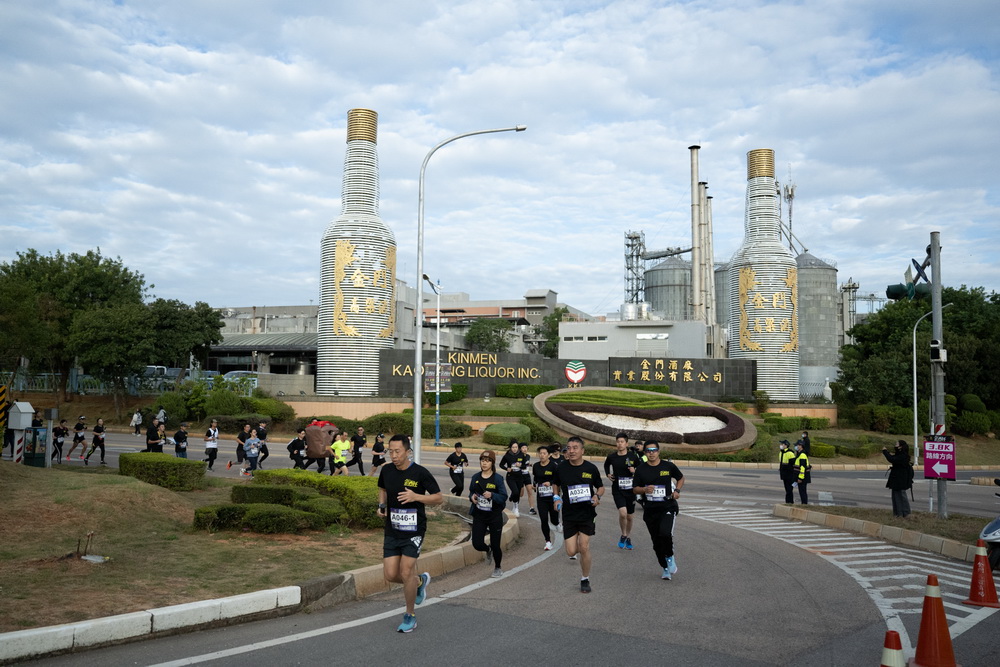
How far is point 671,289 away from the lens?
96.1 m

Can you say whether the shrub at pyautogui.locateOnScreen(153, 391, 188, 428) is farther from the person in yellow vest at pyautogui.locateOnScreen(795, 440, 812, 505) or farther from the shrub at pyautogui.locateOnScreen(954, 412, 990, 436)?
the shrub at pyautogui.locateOnScreen(954, 412, 990, 436)

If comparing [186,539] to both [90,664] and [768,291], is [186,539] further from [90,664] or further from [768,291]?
[768,291]

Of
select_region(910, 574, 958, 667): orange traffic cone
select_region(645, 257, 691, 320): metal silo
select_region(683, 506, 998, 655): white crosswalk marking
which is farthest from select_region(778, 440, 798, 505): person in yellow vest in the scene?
select_region(645, 257, 691, 320): metal silo

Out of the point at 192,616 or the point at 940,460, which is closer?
the point at 192,616

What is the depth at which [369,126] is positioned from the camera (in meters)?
47.0

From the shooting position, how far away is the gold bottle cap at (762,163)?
53031mm

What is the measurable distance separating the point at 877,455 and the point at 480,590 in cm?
3950

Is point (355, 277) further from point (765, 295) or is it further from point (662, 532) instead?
point (662, 532)

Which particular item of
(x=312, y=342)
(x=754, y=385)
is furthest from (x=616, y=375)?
(x=312, y=342)

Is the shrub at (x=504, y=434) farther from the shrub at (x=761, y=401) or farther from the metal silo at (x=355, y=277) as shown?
the shrub at (x=761, y=401)

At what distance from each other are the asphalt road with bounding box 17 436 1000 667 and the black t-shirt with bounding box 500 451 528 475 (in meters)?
4.07

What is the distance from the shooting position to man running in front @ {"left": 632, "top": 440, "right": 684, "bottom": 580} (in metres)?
9.99

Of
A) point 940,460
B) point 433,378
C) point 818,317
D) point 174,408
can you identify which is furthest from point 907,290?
point 818,317

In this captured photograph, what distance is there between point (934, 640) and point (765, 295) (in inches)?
1920
